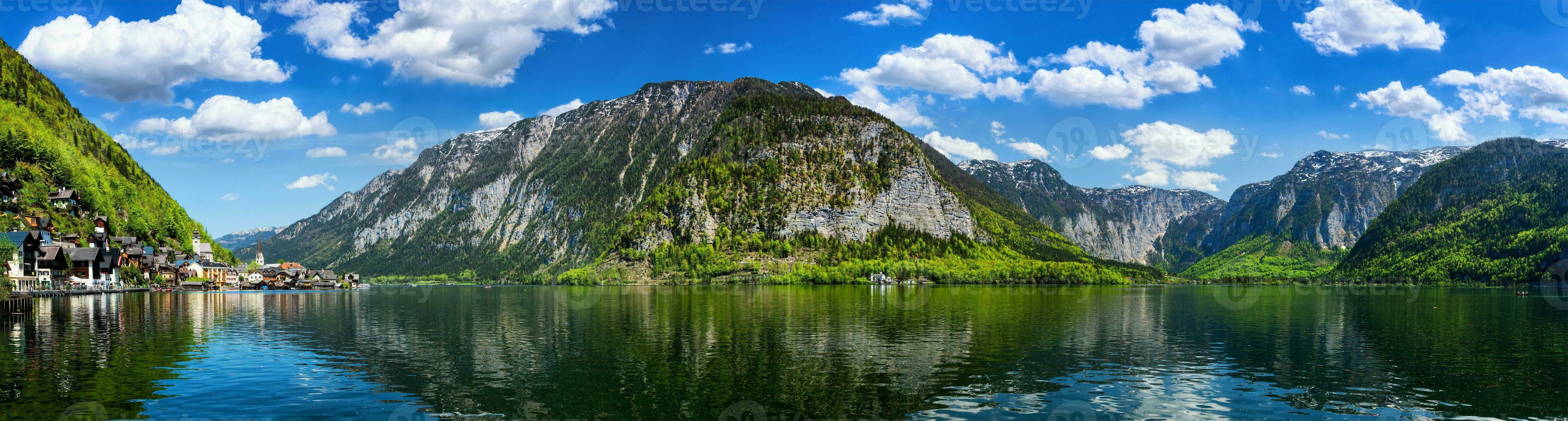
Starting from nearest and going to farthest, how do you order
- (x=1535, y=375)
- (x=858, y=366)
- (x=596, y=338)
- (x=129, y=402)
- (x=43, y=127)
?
(x=129, y=402)
(x=1535, y=375)
(x=858, y=366)
(x=596, y=338)
(x=43, y=127)

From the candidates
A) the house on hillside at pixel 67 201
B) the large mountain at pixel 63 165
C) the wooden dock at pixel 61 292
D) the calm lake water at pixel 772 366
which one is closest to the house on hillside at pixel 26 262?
the wooden dock at pixel 61 292

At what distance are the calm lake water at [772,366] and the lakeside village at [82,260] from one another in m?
51.2

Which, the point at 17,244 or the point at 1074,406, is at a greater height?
the point at 17,244

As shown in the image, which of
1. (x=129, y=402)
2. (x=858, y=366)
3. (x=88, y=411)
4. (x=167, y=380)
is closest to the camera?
(x=88, y=411)

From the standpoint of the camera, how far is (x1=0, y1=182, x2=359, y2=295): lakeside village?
403 ft

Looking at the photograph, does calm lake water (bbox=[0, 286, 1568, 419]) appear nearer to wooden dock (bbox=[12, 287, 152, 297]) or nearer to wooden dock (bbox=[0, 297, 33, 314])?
wooden dock (bbox=[0, 297, 33, 314])

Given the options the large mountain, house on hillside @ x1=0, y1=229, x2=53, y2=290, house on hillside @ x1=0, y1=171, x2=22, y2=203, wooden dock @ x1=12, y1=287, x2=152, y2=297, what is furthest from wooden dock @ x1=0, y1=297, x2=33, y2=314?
house on hillside @ x1=0, y1=171, x2=22, y2=203

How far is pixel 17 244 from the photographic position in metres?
119

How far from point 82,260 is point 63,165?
32.6m

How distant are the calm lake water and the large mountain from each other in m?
89.8

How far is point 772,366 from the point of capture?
4575 cm

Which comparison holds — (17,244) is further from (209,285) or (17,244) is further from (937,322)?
(937,322)

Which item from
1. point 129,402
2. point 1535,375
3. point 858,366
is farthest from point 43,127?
point 1535,375

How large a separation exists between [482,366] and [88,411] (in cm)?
1757
